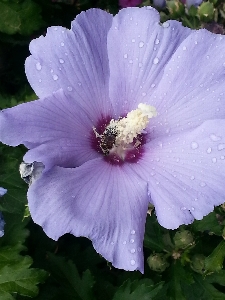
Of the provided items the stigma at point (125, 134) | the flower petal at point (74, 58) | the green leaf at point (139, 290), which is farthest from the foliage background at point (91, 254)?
the flower petal at point (74, 58)

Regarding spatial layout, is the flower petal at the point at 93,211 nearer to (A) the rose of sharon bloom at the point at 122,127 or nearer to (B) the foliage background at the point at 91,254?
(A) the rose of sharon bloom at the point at 122,127

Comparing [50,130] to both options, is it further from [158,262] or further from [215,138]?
[158,262]

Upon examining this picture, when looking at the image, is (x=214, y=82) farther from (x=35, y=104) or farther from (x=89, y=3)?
(x=89, y=3)

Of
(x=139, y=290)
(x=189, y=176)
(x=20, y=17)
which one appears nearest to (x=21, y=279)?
(x=139, y=290)

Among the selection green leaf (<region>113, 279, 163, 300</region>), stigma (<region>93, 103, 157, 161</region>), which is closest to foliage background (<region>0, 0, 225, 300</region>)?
green leaf (<region>113, 279, 163, 300</region>)

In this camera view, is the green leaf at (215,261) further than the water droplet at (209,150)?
Yes

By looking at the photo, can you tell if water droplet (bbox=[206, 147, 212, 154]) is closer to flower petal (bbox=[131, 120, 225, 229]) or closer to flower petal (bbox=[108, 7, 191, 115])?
flower petal (bbox=[131, 120, 225, 229])

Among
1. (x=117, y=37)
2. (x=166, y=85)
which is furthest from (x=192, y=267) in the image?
(x=117, y=37)
